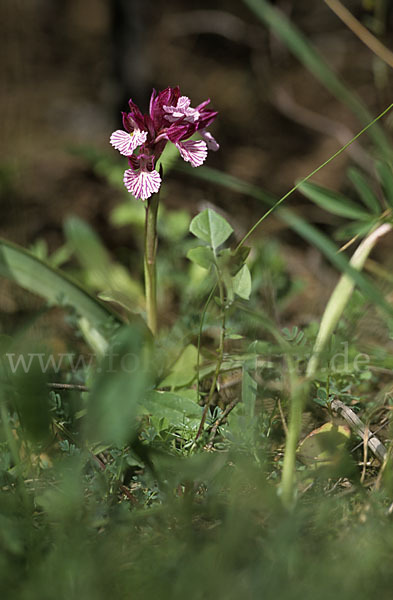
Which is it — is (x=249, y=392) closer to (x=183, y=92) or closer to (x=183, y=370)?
(x=183, y=370)

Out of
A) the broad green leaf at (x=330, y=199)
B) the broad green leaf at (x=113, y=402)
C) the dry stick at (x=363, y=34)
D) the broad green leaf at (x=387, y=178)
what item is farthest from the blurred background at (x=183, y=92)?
the broad green leaf at (x=113, y=402)

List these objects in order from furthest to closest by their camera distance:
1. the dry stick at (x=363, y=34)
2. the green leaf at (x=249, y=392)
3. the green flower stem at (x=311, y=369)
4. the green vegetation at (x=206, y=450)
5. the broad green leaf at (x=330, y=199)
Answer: the dry stick at (x=363, y=34) < the broad green leaf at (x=330, y=199) < the green leaf at (x=249, y=392) < the green flower stem at (x=311, y=369) < the green vegetation at (x=206, y=450)

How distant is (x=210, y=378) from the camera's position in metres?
1.02

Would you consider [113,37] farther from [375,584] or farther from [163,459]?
[375,584]

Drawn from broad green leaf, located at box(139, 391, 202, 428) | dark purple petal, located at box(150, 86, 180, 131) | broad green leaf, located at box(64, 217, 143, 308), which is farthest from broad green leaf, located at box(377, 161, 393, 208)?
broad green leaf, located at box(64, 217, 143, 308)

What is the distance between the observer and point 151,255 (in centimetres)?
96

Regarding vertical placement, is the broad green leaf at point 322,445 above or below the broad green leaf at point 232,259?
below

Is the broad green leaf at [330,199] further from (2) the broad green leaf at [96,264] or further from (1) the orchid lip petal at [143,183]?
Answer: (2) the broad green leaf at [96,264]

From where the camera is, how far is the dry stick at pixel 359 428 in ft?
2.65

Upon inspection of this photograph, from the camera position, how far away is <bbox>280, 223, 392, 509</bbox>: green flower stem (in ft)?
2.35

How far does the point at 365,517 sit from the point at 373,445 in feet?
0.42

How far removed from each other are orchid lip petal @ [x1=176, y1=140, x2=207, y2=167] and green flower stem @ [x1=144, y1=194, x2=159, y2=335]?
0.29ft

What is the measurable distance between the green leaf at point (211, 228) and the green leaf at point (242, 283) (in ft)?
0.25

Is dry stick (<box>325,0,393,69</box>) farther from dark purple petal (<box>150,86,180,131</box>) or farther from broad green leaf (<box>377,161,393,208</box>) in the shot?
dark purple petal (<box>150,86,180,131</box>)
